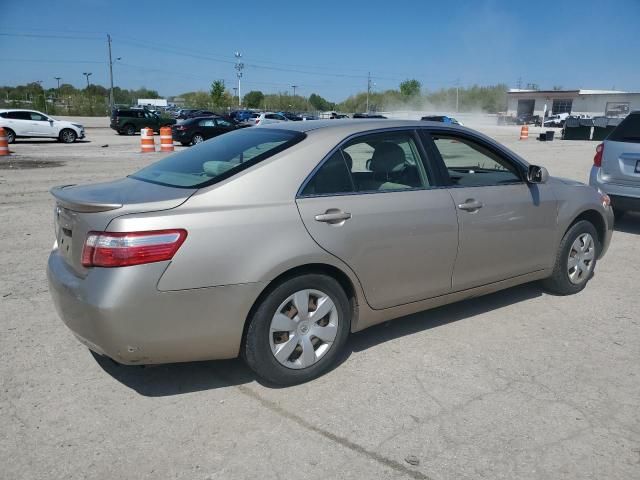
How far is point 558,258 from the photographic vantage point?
16.1ft

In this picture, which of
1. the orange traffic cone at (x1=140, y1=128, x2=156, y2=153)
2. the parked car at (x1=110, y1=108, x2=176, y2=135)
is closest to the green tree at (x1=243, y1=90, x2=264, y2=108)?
the parked car at (x1=110, y1=108, x2=176, y2=135)

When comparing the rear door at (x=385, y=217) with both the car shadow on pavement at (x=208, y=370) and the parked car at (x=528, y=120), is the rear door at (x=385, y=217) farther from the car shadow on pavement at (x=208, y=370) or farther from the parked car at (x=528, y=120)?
the parked car at (x=528, y=120)

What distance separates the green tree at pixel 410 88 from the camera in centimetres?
12319

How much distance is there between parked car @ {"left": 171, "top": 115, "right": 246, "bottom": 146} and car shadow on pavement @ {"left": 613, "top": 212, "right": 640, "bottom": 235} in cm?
1908

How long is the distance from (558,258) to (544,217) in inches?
21.0

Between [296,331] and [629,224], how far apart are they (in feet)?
24.7

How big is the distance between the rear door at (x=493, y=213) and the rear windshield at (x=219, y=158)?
1.27 meters

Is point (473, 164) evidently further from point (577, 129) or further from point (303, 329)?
point (577, 129)

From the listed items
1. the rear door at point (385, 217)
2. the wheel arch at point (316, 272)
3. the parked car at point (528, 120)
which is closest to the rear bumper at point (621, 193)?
the rear door at point (385, 217)

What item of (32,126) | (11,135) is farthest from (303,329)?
(32,126)

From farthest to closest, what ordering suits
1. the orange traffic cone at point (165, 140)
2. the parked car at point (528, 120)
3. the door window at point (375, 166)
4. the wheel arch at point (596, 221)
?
the parked car at point (528, 120)
the orange traffic cone at point (165, 140)
the wheel arch at point (596, 221)
the door window at point (375, 166)

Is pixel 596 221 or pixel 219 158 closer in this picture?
pixel 219 158

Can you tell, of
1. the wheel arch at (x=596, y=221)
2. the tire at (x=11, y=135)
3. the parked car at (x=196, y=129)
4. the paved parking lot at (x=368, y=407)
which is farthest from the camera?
the parked car at (x=196, y=129)

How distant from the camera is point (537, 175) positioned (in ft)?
14.6
